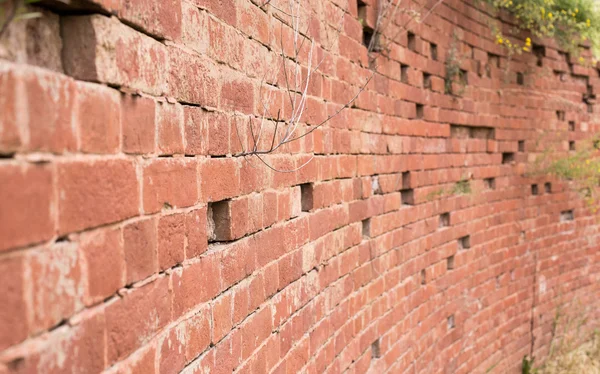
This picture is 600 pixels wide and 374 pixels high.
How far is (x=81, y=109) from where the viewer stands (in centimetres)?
131

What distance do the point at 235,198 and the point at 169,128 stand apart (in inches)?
20.6

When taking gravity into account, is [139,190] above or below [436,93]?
below

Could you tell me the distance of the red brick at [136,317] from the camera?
1.43 metres

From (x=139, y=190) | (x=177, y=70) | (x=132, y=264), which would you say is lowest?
(x=132, y=264)

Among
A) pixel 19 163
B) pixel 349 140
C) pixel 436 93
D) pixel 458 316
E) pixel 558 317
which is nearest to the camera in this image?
pixel 19 163

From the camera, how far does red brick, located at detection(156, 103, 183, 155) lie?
5.49 feet

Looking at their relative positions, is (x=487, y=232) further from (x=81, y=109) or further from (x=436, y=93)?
(x=81, y=109)

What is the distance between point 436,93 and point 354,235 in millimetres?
1712

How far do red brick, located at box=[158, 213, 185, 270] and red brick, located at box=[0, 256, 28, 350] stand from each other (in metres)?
0.57

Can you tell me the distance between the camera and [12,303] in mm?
1081

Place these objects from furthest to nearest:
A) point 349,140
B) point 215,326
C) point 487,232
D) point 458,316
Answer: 1. point 487,232
2. point 458,316
3. point 349,140
4. point 215,326

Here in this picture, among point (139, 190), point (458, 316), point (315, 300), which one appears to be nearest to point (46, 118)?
point (139, 190)

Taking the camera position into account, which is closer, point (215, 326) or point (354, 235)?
point (215, 326)

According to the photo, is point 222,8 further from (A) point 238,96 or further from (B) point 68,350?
(B) point 68,350
